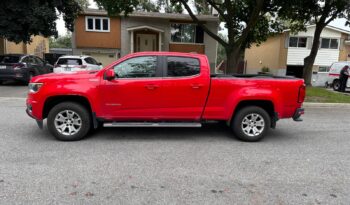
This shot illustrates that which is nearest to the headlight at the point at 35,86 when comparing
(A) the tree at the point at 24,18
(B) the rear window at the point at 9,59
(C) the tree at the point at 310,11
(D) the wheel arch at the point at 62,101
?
(D) the wheel arch at the point at 62,101

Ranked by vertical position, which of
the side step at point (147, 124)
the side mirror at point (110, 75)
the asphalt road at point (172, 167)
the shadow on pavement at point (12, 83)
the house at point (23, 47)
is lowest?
the asphalt road at point (172, 167)

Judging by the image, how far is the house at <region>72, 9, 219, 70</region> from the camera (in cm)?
2283

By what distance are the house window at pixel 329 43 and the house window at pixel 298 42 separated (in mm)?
2041

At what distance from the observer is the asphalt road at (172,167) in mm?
3632

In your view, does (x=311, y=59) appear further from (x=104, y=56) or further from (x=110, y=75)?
(x=110, y=75)

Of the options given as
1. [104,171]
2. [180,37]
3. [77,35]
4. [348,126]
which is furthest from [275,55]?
[104,171]

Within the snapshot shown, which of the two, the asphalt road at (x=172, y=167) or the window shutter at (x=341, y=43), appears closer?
the asphalt road at (x=172, y=167)

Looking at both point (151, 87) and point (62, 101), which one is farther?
point (62, 101)

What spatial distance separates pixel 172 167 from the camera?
4543 mm

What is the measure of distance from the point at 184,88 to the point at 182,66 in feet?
1.56

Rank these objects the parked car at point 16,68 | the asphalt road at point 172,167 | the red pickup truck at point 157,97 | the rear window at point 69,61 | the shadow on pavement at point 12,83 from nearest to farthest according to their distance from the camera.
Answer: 1. the asphalt road at point 172,167
2. the red pickup truck at point 157,97
3. the parked car at point 16,68
4. the rear window at point 69,61
5. the shadow on pavement at point 12,83

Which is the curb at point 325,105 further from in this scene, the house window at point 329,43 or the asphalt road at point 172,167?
the house window at point 329,43

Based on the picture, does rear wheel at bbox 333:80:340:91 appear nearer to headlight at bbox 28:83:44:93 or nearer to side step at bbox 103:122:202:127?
side step at bbox 103:122:202:127

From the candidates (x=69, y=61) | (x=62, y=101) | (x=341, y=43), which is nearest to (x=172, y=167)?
(x=62, y=101)
